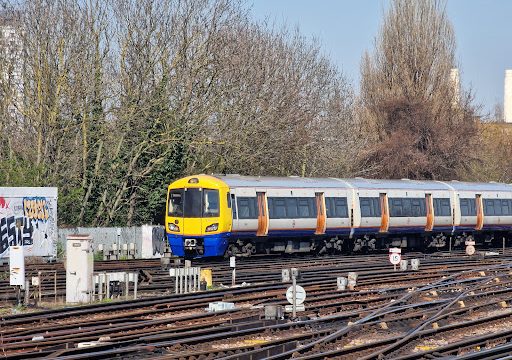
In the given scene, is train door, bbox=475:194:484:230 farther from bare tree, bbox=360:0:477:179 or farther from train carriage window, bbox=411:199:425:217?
bare tree, bbox=360:0:477:179

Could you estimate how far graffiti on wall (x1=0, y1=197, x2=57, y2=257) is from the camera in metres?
29.9

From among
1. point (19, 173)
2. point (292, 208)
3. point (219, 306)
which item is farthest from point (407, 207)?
point (219, 306)

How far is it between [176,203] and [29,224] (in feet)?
15.2

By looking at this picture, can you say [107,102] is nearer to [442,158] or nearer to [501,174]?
[442,158]

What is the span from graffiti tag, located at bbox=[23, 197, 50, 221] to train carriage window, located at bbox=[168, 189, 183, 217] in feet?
12.8

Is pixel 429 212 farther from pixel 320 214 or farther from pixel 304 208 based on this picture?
pixel 304 208

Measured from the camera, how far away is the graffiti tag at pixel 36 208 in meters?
30.8

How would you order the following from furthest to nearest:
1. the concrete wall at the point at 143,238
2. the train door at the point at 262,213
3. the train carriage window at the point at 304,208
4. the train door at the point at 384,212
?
the train door at the point at 384,212 < the concrete wall at the point at 143,238 < the train carriage window at the point at 304,208 < the train door at the point at 262,213

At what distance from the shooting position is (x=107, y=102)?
4012 cm

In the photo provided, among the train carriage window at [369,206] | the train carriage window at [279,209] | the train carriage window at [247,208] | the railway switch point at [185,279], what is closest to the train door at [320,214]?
the train carriage window at [279,209]

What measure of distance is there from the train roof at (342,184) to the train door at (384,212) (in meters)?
0.41

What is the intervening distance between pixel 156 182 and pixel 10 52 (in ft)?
24.7

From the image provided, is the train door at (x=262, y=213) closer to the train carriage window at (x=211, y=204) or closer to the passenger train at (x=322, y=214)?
the passenger train at (x=322, y=214)

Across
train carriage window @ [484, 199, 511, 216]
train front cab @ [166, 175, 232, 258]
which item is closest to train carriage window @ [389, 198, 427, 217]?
train carriage window @ [484, 199, 511, 216]
